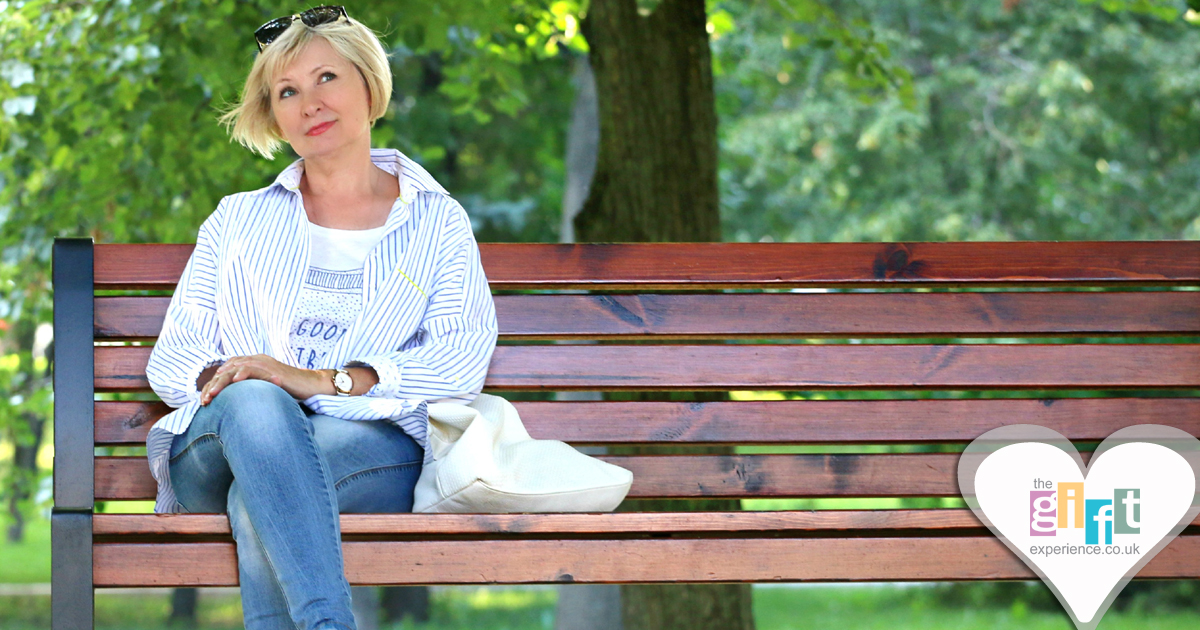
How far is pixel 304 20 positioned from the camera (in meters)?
2.86

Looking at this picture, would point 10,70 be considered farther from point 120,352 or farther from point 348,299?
point 348,299

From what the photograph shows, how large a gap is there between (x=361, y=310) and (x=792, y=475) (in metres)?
1.12

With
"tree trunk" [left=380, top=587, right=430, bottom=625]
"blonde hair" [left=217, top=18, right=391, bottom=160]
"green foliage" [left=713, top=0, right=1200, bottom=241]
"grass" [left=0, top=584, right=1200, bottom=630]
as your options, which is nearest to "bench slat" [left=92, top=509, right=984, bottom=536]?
"blonde hair" [left=217, top=18, right=391, bottom=160]

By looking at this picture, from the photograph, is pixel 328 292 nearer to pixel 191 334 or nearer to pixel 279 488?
pixel 191 334

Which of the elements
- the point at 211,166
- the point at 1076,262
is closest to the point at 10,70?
the point at 211,166

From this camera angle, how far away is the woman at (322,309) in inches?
98.0

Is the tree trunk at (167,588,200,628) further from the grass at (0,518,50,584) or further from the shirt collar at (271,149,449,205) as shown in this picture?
the shirt collar at (271,149,449,205)

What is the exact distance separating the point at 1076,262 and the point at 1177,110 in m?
11.1

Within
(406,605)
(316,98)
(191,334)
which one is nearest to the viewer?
(191,334)

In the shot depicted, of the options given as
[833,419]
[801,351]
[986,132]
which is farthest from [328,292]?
[986,132]

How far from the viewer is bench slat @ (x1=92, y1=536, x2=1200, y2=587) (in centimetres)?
241

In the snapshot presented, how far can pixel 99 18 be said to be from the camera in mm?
4574

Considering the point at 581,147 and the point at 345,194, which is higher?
the point at 581,147

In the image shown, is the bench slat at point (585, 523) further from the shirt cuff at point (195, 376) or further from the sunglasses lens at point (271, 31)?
the sunglasses lens at point (271, 31)
